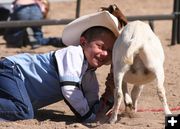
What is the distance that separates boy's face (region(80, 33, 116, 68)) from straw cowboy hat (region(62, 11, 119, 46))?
8cm

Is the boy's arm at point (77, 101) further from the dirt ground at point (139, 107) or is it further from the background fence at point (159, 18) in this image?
the background fence at point (159, 18)

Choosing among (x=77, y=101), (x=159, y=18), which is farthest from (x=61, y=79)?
(x=159, y=18)

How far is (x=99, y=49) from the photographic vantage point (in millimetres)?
4445

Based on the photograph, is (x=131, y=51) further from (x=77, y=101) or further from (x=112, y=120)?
(x=77, y=101)

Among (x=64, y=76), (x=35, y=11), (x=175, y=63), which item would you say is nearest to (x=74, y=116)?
(x=64, y=76)

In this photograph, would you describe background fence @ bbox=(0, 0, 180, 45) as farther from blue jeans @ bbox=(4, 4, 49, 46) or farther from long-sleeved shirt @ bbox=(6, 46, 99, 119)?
long-sleeved shirt @ bbox=(6, 46, 99, 119)

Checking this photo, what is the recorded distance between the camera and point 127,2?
12523 mm

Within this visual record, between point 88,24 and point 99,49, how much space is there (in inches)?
10.7

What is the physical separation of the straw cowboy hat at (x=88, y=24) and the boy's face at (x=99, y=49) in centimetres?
8

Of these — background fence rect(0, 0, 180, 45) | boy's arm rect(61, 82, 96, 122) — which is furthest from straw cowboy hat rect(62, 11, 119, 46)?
background fence rect(0, 0, 180, 45)

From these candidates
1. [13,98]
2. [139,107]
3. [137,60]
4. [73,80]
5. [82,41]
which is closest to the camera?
[137,60]

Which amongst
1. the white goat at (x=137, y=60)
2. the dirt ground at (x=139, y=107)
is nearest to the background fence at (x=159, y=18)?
the dirt ground at (x=139, y=107)

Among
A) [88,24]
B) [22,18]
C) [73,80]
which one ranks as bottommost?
[22,18]

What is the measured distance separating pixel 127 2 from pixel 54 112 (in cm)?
792
